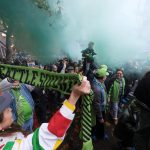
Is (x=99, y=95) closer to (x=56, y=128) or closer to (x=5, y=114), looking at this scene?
(x=5, y=114)

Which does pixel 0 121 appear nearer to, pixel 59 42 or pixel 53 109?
pixel 53 109

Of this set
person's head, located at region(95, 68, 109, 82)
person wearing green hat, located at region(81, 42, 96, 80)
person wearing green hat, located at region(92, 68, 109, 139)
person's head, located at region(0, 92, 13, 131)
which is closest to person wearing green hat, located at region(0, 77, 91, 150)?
person's head, located at region(0, 92, 13, 131)

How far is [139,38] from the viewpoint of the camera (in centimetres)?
1329

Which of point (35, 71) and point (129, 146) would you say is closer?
point (35, 71)

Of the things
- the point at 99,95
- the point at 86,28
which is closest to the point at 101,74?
the point at 99,95

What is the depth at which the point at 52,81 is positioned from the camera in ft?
9.93

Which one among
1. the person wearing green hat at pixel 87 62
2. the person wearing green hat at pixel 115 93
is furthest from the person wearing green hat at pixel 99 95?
the person wearing green hat at pixel 87 62

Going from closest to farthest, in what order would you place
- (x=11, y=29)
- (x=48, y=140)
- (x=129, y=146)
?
Result: (x=48, y=140), (x=129, y=146), (x=11, y=29)

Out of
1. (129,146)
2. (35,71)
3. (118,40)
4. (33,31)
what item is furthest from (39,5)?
(35,71)

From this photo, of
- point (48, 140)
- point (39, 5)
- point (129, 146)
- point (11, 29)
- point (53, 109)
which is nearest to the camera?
point (48, 140)

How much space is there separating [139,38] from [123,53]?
70cm

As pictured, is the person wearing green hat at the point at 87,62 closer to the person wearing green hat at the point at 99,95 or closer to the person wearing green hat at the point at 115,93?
the person wearing green hat at the point at 115,93

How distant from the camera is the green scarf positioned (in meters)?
2.99

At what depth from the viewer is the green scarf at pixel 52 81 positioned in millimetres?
2986
